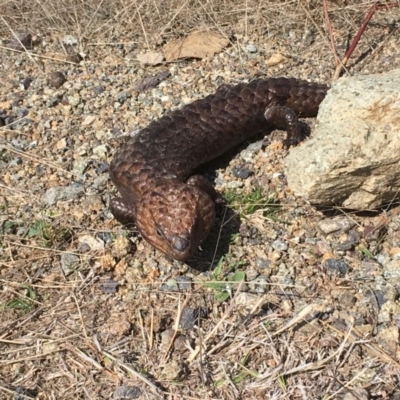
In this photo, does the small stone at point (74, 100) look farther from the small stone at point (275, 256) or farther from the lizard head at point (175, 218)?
the small stone at point (275, 256)

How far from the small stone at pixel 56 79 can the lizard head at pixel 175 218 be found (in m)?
1.86

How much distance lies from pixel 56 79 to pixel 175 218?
2222 millimetres

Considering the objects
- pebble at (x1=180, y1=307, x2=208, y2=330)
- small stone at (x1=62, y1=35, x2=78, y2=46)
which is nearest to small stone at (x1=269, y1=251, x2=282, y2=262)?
pebble at (x1=180, y1=307, x2=208, y2=330)

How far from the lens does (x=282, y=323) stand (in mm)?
3471

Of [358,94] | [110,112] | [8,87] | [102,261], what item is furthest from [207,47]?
[102,261]

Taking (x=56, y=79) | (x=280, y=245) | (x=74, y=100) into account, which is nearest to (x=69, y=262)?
(x=280, y=245)

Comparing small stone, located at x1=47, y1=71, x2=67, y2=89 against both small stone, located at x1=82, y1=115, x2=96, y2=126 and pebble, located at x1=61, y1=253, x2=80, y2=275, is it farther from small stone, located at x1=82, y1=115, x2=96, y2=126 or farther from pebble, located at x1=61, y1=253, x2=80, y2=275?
pebble, located at x1=61, y1=253, x2=80, y2=275

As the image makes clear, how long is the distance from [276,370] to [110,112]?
2.60m

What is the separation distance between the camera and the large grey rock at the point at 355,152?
3611 millimetres

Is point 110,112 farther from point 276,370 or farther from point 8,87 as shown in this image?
point 276,370

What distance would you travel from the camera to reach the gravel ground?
3.28 metres

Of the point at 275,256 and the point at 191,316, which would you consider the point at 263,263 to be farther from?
the point at 191,316

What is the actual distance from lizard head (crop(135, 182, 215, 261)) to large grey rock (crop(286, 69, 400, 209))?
551mm

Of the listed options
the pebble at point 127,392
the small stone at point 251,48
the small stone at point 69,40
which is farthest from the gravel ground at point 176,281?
the small stone at point 69,40
